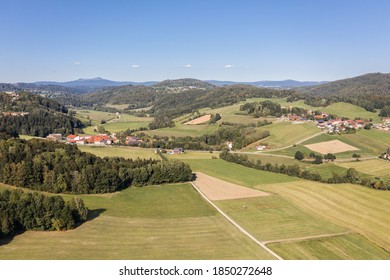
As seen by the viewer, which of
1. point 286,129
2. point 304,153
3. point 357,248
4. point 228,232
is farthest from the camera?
point 286,129

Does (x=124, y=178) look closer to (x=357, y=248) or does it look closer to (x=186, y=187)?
(x=186, y=187)

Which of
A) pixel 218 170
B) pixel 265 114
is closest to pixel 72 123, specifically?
pixel 265 114

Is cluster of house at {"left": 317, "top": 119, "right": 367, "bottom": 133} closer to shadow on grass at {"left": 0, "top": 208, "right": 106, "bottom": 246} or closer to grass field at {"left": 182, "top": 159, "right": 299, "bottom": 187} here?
grass field at {"left": 182, "top": 159, "right": 299, "bottom": 187}

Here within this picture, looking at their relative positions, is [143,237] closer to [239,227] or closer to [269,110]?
[239,227]

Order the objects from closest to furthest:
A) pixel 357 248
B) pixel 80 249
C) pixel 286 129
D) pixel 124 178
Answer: pixel 80 249 → pixel 357 248 → pixel 124 178 → pixel 286 129

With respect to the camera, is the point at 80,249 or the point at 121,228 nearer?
the point at 80,249

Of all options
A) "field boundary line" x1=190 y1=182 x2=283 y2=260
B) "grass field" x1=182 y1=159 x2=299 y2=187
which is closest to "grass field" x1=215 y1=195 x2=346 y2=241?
"field boundary line" x1=190 y1=182 x2=283 y2=260
